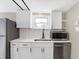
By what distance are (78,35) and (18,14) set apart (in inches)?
87.9

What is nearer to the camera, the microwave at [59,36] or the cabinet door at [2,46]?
the cabinet door at [2,46]

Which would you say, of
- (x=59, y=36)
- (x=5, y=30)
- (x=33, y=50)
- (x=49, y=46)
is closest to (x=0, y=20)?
(x=5, y=30)

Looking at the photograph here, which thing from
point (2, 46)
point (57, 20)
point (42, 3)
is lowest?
point (2, 46)

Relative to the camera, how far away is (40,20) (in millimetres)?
4273

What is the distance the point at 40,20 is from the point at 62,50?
4.28 feet

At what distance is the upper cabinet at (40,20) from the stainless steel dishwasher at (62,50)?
32.2 inches

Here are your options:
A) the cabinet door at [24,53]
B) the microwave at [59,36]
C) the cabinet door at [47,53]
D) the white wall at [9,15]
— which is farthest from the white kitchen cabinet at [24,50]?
the white wall at [9,15]

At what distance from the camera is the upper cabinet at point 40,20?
14.0 ft

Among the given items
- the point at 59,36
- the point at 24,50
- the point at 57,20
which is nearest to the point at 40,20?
the point at 57,20

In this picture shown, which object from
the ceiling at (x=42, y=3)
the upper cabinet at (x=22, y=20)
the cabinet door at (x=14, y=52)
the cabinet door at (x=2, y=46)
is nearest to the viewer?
the ceiling at (x=42, y=3)

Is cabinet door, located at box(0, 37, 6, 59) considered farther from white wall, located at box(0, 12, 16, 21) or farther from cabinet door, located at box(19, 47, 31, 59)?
white wall, located at box(0, 12, 16, 21)

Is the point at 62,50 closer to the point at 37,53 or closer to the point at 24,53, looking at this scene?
the point at 37,53

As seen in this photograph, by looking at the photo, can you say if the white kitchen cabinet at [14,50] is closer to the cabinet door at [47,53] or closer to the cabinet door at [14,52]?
the cabinet door at [14,52]

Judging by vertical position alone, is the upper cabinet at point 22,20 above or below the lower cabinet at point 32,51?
above
